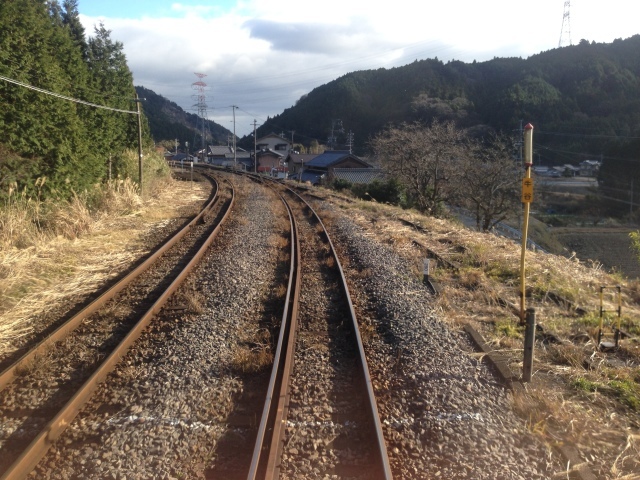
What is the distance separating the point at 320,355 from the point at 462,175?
Result: 21.1m

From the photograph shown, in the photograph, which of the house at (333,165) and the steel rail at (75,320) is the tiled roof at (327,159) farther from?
the steel rail at (75,320)

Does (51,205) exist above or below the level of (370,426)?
above

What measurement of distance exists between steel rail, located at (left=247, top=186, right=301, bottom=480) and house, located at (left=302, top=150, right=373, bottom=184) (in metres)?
35.7

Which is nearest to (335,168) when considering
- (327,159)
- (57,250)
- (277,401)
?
(327,159)

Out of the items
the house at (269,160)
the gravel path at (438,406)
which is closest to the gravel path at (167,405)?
the gravel path at (438,406)

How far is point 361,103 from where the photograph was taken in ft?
340

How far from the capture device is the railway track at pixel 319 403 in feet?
11.7

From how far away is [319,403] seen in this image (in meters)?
4.45

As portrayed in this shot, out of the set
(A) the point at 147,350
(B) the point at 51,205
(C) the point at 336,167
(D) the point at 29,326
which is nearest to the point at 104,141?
(B) the point at 51,205

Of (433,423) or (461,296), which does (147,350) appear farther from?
(461,296)

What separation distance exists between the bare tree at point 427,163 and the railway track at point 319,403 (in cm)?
1920

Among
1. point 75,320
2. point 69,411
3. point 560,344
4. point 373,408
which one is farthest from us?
point 75,320

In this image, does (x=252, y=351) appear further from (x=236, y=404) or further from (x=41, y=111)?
(x=41, y=111)

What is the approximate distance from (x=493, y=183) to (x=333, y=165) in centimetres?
2661
